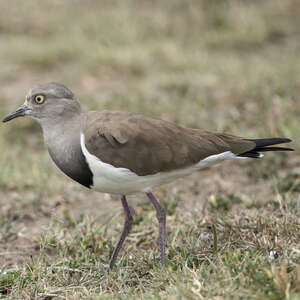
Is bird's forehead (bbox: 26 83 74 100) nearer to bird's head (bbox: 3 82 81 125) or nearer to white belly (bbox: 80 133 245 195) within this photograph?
bird's head (bbox: 3 82 81 125)

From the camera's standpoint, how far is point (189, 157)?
3.70 meters

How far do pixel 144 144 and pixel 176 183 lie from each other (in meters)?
1.85

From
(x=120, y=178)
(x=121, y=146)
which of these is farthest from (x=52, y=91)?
(x=120, y=178)

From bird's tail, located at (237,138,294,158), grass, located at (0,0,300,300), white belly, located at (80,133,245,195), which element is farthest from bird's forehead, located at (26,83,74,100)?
bird's tail, located at (237,138,294,158)

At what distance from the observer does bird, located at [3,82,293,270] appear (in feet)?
11.6

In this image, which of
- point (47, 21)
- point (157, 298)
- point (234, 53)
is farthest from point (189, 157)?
point (47, 21)

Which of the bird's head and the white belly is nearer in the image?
the white belly

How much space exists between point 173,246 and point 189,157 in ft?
2.25

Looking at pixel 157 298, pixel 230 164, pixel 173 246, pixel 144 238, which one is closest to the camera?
pixel 157 298

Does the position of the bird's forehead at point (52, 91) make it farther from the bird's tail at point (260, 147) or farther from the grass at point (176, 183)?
the bird's tail at point (260, 147)

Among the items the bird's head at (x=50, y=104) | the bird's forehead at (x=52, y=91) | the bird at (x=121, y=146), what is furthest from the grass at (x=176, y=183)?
the bird's forehead at (x=52, y=91)

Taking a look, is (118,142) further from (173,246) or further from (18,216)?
(18,216)

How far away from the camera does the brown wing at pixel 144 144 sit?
3.55m

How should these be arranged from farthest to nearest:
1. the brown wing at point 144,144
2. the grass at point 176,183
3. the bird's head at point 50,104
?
the bird's head at point 50,104 < the brown wing at point 144,144 < the grass at point 176,183
